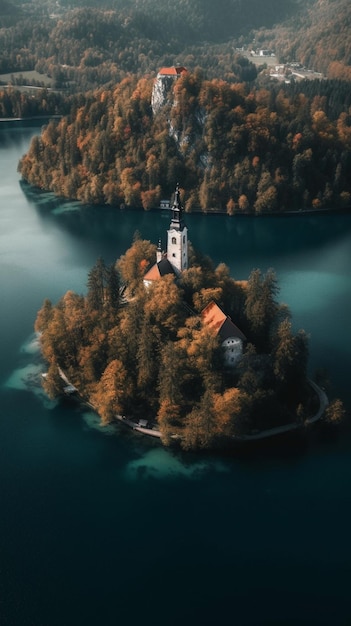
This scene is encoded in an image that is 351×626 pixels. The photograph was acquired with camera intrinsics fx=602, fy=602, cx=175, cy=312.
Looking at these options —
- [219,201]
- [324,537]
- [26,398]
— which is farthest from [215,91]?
[324,537]

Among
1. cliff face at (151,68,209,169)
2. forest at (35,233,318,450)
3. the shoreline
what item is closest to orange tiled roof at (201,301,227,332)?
forest at (35,233,318,450)

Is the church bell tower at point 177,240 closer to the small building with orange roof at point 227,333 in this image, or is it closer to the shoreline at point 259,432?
the small building with orange roof at point 227,333

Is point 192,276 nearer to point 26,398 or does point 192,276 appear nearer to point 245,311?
point 245,311

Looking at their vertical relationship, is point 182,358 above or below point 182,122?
below

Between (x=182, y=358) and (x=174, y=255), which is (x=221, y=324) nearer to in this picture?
(x=182, y=358)

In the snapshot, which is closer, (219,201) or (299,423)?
(299,423)

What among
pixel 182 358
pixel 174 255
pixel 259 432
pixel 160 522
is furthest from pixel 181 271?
pixel 160 522

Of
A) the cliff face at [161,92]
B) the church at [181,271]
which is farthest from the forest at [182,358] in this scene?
the cliff face at [161,92]

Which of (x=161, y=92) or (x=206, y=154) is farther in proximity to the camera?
(x=161, y=92)
